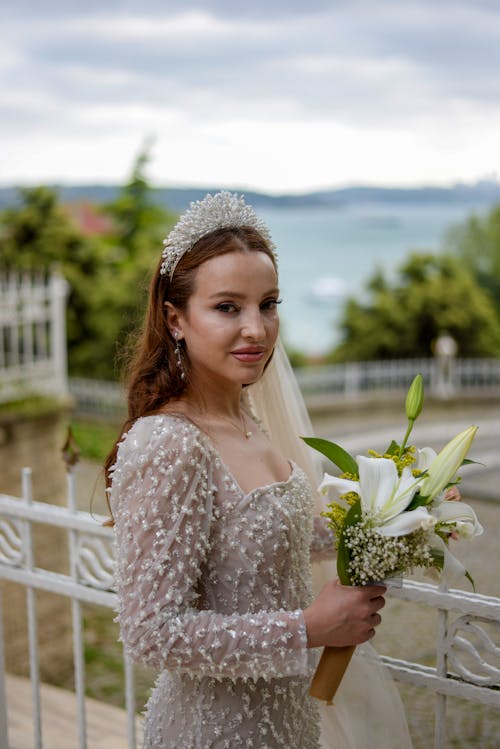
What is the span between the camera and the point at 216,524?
3.47 feet

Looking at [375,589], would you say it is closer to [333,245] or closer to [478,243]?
[478,243]

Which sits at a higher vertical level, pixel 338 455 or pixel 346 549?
pixel 338 455

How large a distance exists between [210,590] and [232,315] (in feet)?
1.12

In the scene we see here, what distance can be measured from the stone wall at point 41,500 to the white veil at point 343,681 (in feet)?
10.6

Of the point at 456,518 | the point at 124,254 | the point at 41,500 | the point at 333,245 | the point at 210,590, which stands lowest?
the point at 41,500

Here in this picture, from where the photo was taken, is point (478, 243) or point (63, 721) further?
point (478, 243)

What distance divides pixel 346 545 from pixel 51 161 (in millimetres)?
35298

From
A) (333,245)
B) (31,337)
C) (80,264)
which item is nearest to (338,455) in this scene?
(31,337)

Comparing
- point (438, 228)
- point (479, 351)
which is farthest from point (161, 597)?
point (438, 228)

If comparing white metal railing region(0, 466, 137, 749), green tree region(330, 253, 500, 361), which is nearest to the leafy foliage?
green tree region(330, 253, 500, 361)

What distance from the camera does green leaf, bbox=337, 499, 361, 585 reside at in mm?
984

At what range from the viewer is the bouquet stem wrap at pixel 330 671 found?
3.46ft

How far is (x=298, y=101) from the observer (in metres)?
33.1

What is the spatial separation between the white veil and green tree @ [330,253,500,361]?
993 centimetres
